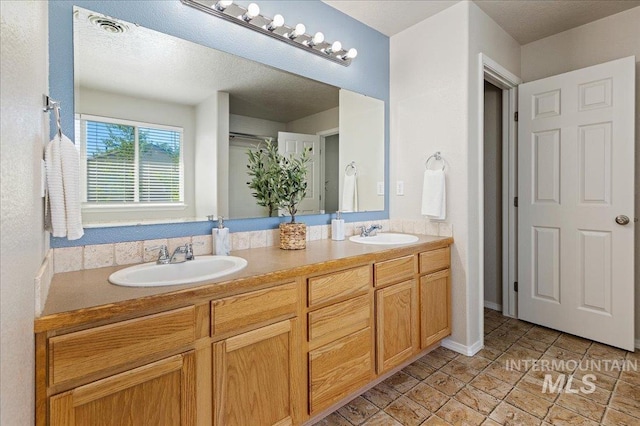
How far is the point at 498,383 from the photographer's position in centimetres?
192

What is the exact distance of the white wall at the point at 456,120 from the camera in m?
2.24

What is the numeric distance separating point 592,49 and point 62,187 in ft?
11.5

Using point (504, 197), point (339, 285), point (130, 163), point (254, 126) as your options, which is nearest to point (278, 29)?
point (254, 126)

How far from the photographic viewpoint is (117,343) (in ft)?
3.16

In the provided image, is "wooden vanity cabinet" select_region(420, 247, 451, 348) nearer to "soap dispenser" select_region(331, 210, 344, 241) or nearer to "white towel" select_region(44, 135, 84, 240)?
"soap dispenser" select_region(331, 210, 344, 241)

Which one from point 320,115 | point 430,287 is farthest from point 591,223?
point 320,115

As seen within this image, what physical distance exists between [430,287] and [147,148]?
183 cm

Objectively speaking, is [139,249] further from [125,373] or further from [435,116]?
[435,116]

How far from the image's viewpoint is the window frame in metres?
1.36

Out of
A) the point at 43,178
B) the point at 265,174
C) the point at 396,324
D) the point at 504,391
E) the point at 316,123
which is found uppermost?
the point at 316,123

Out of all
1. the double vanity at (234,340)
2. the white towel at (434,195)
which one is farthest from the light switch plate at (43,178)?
the white towel at (434,195)

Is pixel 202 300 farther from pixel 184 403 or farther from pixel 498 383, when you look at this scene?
pixel 498 383

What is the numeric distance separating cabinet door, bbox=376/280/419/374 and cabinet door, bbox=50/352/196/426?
1028mm

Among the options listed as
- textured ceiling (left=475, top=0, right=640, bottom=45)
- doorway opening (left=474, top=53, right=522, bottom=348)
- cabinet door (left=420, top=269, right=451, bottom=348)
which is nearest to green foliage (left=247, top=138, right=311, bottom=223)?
cabinet door (left=420, top=269, right=451, bottom=348)
